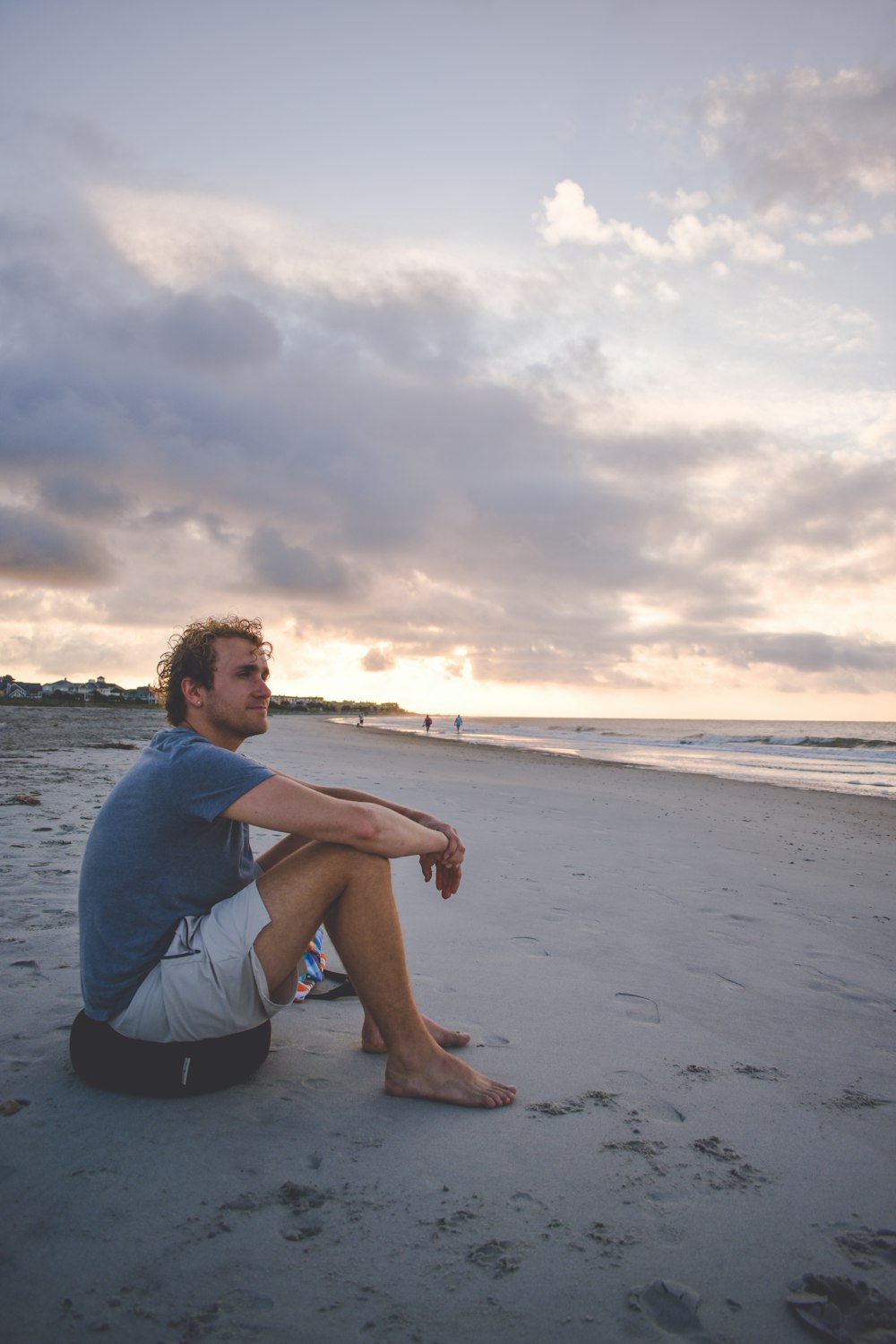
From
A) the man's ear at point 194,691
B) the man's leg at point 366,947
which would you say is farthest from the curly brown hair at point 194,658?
the man's leg at point 366,947

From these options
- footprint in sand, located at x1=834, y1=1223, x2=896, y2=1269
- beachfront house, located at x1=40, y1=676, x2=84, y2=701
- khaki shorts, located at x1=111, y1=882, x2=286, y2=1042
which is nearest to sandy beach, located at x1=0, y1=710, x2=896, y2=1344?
footprint in sand, located at x1=834, y1=1223, x2=896, y2=1269

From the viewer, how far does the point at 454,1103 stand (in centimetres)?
253

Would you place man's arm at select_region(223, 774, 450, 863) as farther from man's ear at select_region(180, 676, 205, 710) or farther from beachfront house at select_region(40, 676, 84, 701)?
beachfront house at select_region(40, 676, 84, 701)

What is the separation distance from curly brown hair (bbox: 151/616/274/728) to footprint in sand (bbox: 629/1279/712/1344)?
2.29 meters

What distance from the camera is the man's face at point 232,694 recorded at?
2.84m

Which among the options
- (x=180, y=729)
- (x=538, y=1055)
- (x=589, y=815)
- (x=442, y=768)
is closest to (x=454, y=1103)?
(x=538, y=1055)

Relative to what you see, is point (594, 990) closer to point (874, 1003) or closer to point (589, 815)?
point (874, 1003)

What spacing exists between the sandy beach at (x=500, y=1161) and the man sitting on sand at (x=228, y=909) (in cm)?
28

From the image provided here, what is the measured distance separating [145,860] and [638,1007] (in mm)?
2378

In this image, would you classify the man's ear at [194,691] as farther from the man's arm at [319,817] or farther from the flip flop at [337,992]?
the flip flop at [337,992]

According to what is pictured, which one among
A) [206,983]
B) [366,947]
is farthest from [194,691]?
[366,947]

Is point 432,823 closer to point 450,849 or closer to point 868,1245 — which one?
point 450,849

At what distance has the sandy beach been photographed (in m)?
1.65

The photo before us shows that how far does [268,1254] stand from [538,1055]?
4.60ft
